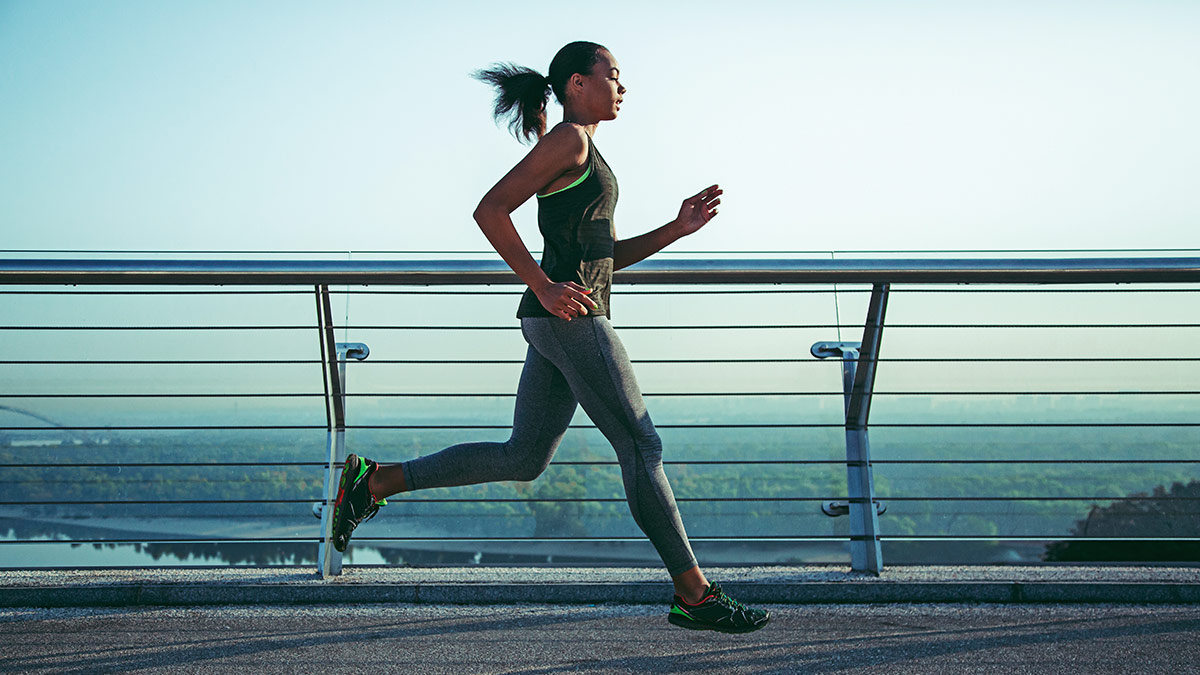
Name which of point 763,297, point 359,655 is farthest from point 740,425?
point 359,655

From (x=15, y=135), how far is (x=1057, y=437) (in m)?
47.8

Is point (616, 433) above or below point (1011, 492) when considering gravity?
above

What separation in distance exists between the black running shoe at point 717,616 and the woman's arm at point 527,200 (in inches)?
27.7

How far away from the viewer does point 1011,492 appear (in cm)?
324

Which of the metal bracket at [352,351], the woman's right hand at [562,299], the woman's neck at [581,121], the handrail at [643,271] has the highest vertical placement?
the woman's neck at [581,121]

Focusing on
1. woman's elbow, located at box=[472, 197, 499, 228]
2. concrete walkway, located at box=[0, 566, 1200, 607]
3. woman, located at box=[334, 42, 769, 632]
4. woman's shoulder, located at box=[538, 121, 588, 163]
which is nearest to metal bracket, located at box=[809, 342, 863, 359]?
concrete walkway, located at box=[0, 566, 1200, 607]

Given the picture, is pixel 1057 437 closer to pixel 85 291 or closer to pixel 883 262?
pixel 883 262

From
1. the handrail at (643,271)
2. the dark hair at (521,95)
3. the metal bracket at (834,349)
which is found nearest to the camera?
the dark hair at (521,95)

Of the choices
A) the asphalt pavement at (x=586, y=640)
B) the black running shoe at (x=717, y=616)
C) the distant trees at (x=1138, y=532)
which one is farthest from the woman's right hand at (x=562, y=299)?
the distant trees at (x=1138, y=532)

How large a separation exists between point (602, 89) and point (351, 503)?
1229 millimetres

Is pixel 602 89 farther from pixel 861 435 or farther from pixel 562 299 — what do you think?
pixel 861 435

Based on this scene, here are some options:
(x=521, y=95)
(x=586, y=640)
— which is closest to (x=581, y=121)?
(x=521, y=95)

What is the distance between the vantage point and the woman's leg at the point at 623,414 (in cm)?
201

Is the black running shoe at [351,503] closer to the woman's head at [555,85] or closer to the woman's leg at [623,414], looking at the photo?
the woman's leg at [623,414]
